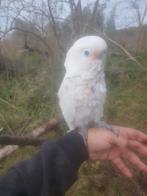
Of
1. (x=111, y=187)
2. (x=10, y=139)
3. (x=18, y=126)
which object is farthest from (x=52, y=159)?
(x=18, y=126)

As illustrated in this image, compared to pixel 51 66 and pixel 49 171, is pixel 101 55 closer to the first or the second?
pixel 49 171

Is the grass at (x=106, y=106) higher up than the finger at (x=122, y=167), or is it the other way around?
the finger at (x=122, y=167)

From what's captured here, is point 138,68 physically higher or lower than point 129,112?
higher

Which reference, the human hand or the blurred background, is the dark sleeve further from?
the blurred background

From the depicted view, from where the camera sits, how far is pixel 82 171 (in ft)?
6.34

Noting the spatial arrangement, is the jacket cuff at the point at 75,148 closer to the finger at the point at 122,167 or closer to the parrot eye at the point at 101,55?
the finger at the point at 122,167

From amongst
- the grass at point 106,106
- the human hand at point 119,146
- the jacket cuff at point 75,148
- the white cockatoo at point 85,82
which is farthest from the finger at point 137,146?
the grass at point 106,106

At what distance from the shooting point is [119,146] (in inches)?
28.9

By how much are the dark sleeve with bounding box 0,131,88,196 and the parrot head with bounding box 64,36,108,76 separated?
1.13 feet

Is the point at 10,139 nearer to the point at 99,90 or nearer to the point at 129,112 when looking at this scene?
the point at 99,90

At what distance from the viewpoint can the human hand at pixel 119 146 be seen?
2.38 feet

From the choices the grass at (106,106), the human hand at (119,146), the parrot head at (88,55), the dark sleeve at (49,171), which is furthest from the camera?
the grass at (106,106)

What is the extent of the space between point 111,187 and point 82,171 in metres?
0.20

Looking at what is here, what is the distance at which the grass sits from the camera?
1.84 meters
